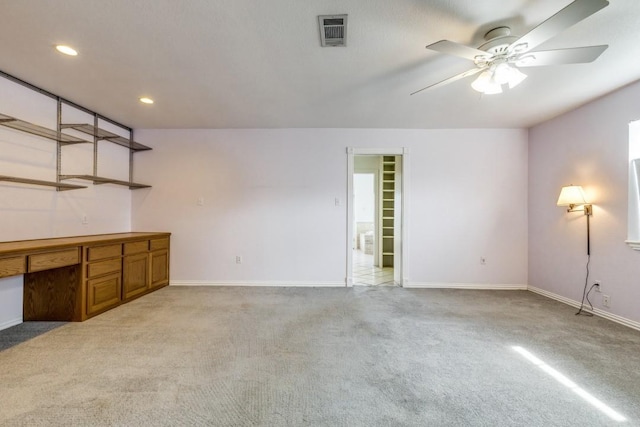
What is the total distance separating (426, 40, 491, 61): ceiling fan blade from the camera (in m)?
1.67

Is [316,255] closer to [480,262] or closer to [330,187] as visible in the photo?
[330,187]

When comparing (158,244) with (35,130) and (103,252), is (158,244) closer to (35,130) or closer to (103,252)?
(103,252)

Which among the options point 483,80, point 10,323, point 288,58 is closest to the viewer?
point 483,80

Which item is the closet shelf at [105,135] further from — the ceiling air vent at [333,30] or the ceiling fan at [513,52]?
the ceiling fan at [513,52]

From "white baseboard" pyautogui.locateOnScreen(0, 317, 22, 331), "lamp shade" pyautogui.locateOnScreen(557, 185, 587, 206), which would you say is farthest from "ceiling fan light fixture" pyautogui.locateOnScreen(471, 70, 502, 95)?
"white baseboard" pyautogui.locateOnScreen(0, 317, 22, 331)

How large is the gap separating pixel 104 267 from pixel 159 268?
94 cm

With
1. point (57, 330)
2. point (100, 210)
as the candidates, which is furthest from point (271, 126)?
point (57, 330)

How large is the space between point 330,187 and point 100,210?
3.20m

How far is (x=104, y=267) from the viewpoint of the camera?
9.75 ft

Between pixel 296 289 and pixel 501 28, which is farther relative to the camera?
pixel 296 289

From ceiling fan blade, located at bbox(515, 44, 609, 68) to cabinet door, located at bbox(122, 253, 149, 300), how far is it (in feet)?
14.3

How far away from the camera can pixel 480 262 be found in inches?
161

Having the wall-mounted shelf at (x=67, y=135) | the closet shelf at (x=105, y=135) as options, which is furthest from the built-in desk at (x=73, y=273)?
the closet shelf at (x=105, y=135)

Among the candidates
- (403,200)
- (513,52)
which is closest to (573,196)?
(403,200)
